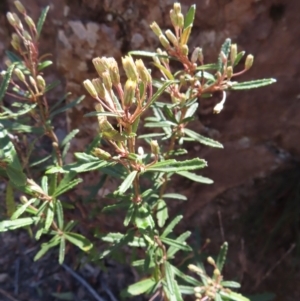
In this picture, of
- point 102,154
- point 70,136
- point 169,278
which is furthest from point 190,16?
point 169,278

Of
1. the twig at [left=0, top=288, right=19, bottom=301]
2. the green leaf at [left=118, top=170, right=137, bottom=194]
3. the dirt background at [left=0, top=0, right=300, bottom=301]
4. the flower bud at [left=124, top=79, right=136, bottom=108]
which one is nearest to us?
the flower bud at [left=124, top=79, right=136, bottom=108]

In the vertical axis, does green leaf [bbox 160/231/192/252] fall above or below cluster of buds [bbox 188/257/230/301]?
above

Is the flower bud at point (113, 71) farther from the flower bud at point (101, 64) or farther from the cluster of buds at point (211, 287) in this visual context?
the cluster of buds at point (211, 287)

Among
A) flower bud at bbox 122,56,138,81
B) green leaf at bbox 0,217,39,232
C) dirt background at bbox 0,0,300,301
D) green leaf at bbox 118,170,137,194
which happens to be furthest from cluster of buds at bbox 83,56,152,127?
dirt background at bbox 0,0,300,301

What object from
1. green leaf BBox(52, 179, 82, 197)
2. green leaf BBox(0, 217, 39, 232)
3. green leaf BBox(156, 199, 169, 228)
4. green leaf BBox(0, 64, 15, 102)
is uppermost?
green leaf BBox(0, 64, 15, 102)

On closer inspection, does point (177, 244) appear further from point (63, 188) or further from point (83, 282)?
point (83, 282)

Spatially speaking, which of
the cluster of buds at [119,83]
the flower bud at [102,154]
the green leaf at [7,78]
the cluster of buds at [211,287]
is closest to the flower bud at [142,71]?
the cluster of buds at [119,83]

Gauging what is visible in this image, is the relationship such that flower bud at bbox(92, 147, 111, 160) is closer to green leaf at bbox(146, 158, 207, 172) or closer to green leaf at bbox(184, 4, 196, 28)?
green leaf at bbox(146, 158, 207, 172)
